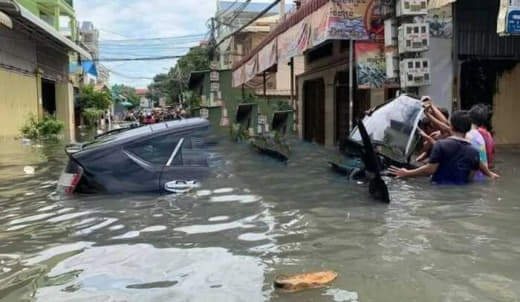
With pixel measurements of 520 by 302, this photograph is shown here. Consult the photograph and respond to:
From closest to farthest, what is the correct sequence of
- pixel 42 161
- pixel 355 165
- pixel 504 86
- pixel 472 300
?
pixel 472 300
pixel 355 165
pixel 42 161
pixel 504 86

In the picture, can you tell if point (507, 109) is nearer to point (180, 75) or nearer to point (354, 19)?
point (354, 19)

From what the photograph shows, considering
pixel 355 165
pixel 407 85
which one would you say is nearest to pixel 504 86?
pixel 407 85

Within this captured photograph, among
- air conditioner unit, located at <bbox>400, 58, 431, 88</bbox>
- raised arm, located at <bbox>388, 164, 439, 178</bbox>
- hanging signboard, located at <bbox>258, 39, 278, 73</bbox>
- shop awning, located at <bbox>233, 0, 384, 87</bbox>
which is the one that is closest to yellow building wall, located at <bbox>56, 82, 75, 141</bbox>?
hanging signboard, located at <bbox>258, 39, 278, 73</bbox>

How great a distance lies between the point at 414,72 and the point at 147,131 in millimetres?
5172

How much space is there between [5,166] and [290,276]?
9711 mm

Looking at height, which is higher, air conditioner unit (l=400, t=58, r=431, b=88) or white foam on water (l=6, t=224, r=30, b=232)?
air conditioner unit (l=400, t=58, r=431, b=88)

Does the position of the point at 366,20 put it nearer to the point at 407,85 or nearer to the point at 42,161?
the point at 407,85

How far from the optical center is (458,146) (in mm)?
7441

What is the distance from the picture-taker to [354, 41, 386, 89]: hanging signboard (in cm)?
1091

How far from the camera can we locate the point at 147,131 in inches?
295

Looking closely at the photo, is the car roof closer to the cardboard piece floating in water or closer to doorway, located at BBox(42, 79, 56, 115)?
the cardboard piece floating in water

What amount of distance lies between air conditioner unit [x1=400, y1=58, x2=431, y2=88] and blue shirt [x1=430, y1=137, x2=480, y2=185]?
9.28ft

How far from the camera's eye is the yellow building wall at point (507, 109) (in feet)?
47.7

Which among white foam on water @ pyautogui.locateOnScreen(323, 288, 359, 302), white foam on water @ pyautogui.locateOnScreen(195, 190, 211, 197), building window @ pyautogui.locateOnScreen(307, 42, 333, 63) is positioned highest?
building window @ pyautogui.locateOnScreen(307, 42, 333, 63)
